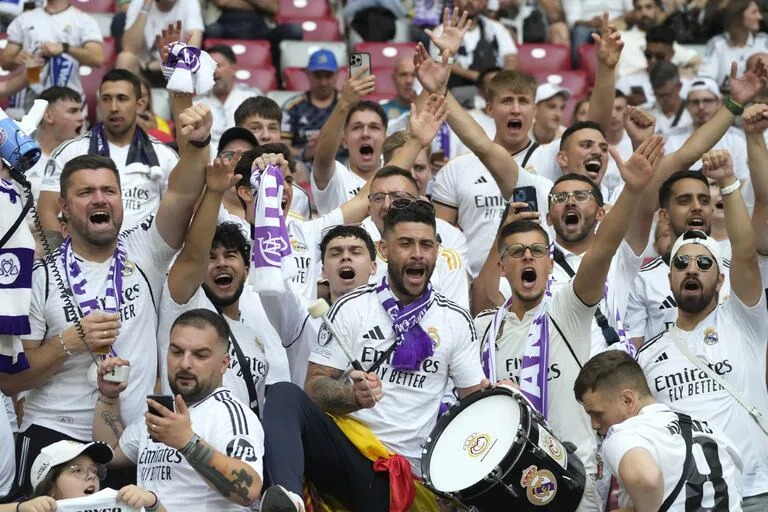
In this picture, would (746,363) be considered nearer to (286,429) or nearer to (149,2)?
(286,429)

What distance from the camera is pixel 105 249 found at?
307 inches

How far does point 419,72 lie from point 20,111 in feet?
13.4

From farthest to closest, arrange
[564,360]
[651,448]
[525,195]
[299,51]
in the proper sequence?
[299,51], [525,195], [564,360], [651,448]

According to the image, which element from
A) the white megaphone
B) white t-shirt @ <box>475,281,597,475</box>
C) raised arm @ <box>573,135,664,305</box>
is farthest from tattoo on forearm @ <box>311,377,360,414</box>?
the white megaphone

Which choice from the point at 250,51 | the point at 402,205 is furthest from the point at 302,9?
the point at 402,205

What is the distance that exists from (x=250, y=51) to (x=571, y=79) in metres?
3.25

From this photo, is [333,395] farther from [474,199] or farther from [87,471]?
[474,199]

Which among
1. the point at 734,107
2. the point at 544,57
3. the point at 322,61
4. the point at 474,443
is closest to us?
the point at 474,443

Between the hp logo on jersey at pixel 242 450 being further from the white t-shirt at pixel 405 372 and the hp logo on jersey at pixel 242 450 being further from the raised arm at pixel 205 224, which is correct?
the raised arm at pixel 205 224

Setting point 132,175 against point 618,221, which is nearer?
point 618,221

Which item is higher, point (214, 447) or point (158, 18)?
point (158, 18)

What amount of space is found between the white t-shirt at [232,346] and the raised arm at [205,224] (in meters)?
0.20

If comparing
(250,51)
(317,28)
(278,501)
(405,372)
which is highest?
(317,28)

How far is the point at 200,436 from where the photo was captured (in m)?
6.80
